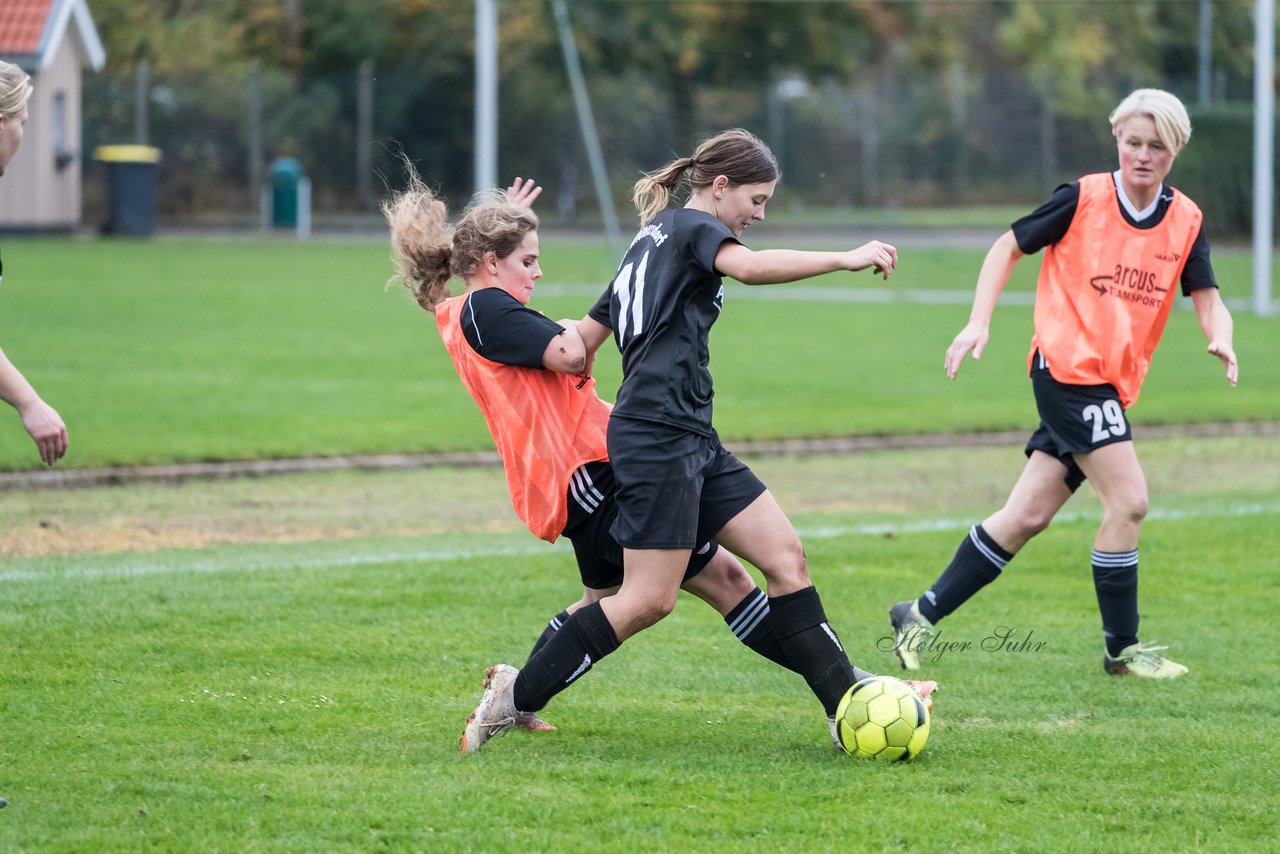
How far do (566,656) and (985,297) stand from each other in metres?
2.01

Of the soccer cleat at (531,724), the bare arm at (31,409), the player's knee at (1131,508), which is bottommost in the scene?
the soccer cleat at (531,724)

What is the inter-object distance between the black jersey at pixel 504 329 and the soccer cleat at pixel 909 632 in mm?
1991

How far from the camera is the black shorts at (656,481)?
4.40 m

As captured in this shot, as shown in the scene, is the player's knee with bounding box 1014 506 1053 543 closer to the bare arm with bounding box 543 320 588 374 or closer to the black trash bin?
the bare arm with bounding box 543 320 588 374

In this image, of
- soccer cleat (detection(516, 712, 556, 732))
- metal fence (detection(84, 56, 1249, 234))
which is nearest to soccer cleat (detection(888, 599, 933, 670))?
soccer cleat (detection(516, 712, 556, 732))

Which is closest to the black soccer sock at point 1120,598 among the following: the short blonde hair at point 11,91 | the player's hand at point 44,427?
the player's hand at point 44,427

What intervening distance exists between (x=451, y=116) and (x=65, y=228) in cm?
877

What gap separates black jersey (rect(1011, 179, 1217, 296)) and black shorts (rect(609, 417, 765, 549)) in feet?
6.10

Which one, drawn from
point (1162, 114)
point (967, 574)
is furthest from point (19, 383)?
point (1162, 114)

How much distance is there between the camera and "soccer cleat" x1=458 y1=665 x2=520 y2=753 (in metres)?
4.59

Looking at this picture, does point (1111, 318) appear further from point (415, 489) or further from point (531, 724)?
point (415, 489)

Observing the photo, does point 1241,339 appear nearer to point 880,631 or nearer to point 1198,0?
point 880,631

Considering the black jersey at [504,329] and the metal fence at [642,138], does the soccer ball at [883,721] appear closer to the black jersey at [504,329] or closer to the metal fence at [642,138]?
the black jersey at [504,329]

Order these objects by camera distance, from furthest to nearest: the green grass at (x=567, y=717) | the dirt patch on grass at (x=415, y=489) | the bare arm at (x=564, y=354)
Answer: the dirt patch on grass at (x=415, y=489), the bare arm at (x=564, y=354), the green grass at (x=567, y=717)
